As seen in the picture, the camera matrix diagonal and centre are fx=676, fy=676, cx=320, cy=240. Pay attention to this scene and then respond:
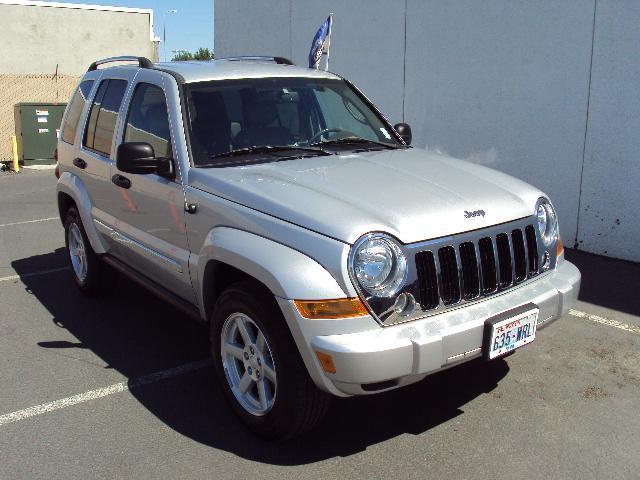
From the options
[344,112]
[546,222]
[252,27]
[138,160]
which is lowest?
[546,222]

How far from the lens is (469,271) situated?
10.9ft

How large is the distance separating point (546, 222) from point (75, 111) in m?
4.11

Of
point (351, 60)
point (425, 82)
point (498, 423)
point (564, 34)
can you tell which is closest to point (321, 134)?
point (498, 423)

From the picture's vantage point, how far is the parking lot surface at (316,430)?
333cm

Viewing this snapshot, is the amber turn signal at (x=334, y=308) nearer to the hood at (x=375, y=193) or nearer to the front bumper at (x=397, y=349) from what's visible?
the front bumper at (x=397, y=349)

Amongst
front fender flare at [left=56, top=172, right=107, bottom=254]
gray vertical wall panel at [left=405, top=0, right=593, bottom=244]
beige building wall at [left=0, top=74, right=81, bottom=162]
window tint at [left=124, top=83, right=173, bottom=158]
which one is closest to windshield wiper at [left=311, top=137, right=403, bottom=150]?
window tint at [left=124, top=83, right=173, bottom=158]

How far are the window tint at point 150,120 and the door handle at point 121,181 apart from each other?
27cm

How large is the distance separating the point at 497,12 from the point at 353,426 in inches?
239

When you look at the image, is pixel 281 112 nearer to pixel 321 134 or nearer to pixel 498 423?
pixel 321 134

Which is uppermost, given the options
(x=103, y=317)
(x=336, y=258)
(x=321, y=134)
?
(x=321, y=134)

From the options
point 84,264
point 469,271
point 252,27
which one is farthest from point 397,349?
point 252,27

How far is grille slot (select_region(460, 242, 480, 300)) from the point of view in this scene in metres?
3.31

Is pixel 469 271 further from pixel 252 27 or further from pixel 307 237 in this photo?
pixel 252 27

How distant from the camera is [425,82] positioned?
9.25 m
